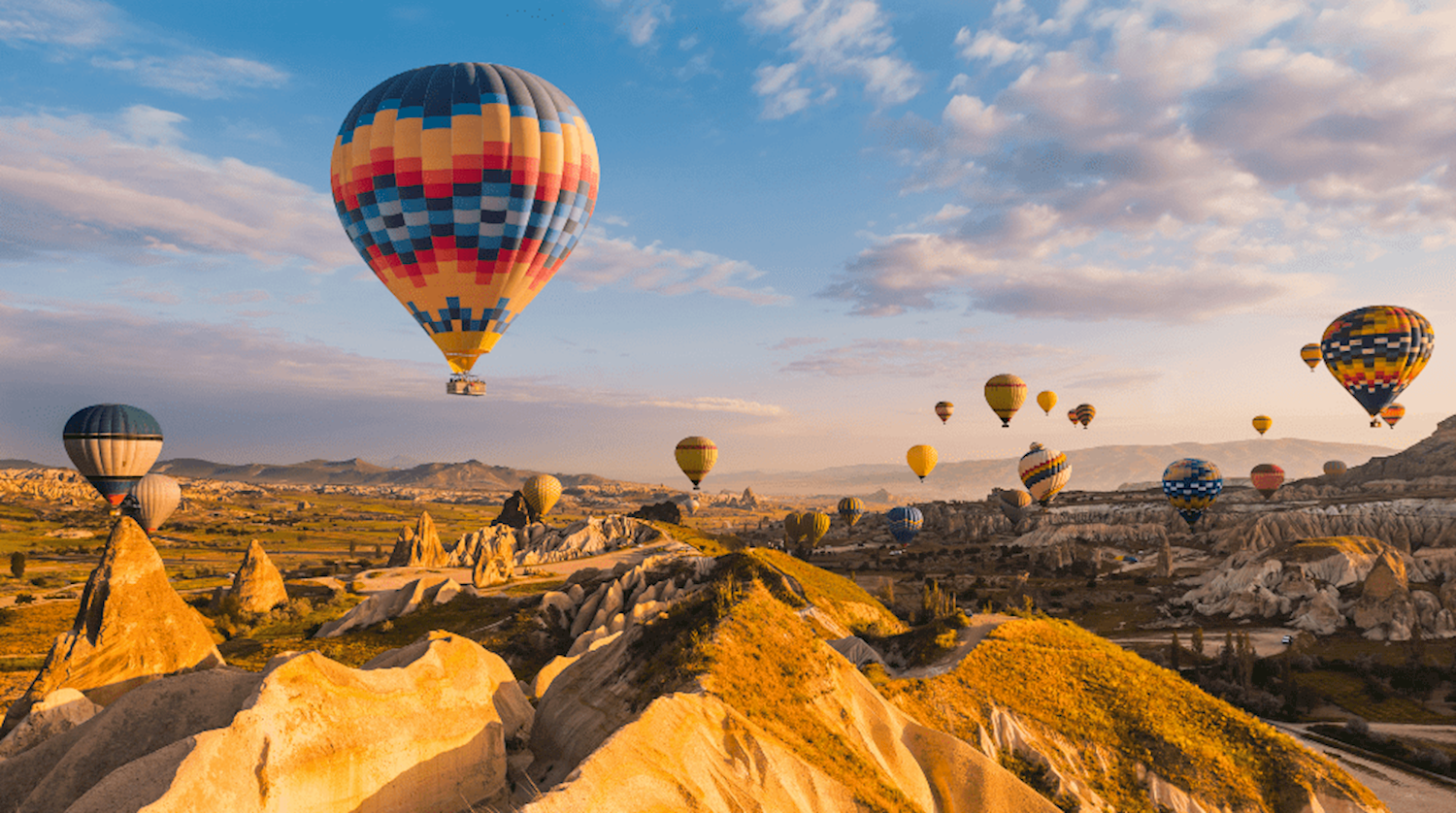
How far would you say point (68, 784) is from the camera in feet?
47.8

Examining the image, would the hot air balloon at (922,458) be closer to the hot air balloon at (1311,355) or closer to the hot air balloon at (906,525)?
the hot air balloon at (906,525)

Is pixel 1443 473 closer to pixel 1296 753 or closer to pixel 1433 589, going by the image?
pixel 1433 589

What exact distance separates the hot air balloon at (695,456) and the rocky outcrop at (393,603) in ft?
132

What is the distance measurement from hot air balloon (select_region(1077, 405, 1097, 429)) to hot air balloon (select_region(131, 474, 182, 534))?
169 m

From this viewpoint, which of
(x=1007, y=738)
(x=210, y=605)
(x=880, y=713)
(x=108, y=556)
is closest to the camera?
(x=880, y=713)

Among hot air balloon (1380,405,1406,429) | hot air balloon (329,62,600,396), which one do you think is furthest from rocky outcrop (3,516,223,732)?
hot air balloon (1380,405,1406,429)

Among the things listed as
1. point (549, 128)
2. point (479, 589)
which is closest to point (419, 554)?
point (479, 589)

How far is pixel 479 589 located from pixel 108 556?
42.0 m

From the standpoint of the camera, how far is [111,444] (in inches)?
2980

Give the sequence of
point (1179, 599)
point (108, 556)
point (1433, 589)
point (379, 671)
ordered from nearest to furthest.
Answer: point (379, 671)
point (108, 556)
point (1433, 589)
point (1179, 599)

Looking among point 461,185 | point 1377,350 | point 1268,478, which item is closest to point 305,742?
point 461,185

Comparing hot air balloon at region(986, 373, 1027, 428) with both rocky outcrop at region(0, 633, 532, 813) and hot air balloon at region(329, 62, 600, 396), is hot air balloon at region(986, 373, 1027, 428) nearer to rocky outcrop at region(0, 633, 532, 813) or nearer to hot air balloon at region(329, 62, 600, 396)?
hot air balloon at region(329, 62, 600, 396)

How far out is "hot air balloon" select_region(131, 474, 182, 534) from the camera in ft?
329

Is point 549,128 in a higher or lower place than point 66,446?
higher
